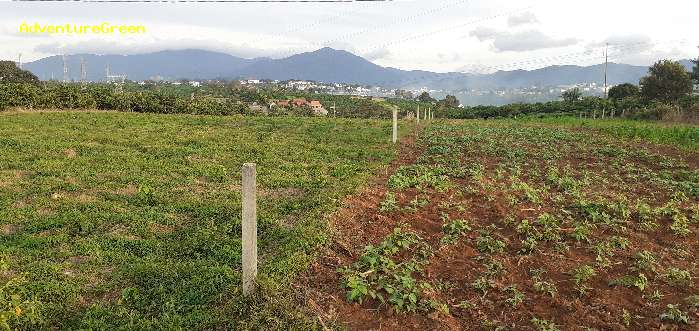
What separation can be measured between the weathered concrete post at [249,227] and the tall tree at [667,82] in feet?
151

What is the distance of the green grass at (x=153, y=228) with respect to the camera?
447 centimetres

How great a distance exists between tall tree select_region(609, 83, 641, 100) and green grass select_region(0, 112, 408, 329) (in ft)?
141

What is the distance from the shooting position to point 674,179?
10.9m

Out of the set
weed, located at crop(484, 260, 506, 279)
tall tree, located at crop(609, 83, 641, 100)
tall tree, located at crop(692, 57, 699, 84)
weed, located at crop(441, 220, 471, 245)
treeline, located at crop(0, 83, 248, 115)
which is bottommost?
weed, located at crop(484, 260, 506, 279)

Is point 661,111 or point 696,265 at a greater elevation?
point 661,111

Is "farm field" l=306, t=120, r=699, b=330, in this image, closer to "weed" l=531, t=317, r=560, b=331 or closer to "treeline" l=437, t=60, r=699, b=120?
"weed" l=531, t=317, r=560, b=331

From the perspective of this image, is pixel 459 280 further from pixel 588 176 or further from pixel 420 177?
pixel 588 176

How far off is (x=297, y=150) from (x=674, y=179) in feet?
33.3

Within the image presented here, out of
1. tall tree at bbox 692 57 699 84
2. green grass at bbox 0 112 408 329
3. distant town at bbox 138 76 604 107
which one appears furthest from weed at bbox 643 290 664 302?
distant town at bbox 138 76 604 107

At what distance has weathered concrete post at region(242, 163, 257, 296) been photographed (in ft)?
14.2

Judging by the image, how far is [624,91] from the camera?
47406 millimetres

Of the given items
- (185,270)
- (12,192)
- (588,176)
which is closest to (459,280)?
(185,270)

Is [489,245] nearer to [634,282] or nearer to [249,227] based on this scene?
[634,282]

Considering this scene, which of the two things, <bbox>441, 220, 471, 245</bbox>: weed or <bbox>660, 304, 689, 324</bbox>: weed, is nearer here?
<bbox>660, 304, 689, 324</bbox>: weed
